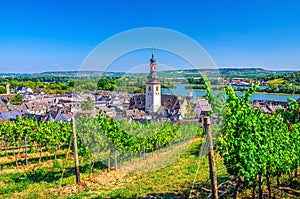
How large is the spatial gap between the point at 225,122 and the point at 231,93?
65 cm

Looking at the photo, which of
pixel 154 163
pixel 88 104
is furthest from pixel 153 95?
pixel 88 104

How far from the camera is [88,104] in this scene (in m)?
8.76

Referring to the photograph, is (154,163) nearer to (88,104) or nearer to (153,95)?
(153,95)

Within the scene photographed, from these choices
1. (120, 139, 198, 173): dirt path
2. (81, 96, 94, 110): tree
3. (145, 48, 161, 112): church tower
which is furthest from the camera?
(145, 48, 161, 112): church tower

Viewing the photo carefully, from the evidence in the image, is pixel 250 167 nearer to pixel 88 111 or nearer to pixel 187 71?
pixel 187 71

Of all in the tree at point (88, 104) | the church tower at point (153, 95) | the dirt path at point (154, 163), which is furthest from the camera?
the church tower at point (153, 95)

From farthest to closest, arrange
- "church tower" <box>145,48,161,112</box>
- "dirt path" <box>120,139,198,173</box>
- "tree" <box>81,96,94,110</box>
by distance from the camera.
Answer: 1. "church tower" <box>145,48,161,112</box>
2. "dirt path" <box>120,139,198,173</box>
3. "tree" <box>81,96,94,110</box>

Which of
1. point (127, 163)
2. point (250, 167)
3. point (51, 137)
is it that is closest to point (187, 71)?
point (250, 167)

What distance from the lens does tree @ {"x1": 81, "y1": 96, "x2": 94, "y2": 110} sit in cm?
836

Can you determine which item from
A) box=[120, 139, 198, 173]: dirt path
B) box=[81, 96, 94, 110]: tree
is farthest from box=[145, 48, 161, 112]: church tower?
box=[81, 96, 94, 110]: tree

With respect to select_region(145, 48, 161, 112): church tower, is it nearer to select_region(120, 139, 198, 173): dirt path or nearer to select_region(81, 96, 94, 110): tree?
select_region(120, 139, 198, 173): dirt path

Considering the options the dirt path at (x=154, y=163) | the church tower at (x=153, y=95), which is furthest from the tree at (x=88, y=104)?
the dirt path at (x=154, y=163)

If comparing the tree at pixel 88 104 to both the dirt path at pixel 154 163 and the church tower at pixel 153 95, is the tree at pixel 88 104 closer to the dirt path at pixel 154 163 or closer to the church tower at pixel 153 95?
the church tower at pixel 153 95

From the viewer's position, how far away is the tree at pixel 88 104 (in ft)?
27.4
